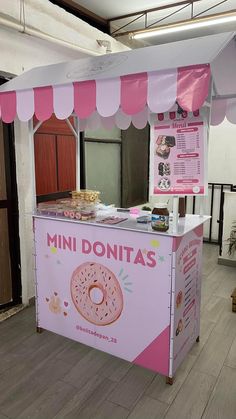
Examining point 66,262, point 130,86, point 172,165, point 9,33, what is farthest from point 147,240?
point 9,33

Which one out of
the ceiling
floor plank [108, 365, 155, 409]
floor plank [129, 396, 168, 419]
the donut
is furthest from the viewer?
the ceiling

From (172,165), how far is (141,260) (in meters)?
0.66

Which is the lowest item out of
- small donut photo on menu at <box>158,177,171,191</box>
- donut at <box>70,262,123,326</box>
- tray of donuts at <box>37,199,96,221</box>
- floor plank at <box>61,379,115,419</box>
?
floor plank at <box>61,379,115,419</box>

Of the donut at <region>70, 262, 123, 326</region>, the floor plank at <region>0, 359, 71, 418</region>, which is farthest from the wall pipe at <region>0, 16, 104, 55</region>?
the floor plank at <region>0, 359, 71, 418</region>

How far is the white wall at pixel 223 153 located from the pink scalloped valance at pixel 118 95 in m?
3.58

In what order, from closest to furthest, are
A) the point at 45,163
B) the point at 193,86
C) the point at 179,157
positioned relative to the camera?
the point at 193,86, the point at 179,157, the point at 45,163

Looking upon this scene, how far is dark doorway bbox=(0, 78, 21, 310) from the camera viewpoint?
2.90 metres

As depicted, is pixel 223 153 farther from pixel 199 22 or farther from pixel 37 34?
pixel 37 34

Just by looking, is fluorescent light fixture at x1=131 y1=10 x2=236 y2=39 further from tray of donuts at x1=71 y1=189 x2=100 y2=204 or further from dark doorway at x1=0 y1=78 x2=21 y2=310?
tray of donuts at x1=71 y1=189 x2=100 y2=204

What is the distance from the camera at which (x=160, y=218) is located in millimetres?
2031

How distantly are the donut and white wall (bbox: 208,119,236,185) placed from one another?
362 cm

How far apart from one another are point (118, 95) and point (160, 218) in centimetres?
80

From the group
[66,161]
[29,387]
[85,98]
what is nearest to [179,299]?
[29,387]

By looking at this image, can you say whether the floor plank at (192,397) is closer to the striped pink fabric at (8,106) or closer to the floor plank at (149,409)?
the floor plank at (149,409)
